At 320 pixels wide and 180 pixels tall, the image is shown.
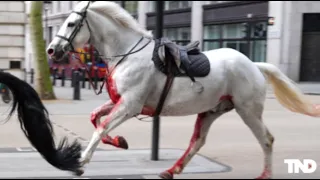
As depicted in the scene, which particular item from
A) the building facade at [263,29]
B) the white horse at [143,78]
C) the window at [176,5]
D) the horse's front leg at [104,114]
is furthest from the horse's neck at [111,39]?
the window at [176,5]

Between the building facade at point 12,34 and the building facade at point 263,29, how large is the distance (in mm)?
7161

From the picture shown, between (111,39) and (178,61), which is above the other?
(111,39)

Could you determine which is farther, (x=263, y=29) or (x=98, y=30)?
(x=263, y=29)

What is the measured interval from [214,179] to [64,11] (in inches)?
2246

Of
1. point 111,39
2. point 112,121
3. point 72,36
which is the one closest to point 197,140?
point 112,121

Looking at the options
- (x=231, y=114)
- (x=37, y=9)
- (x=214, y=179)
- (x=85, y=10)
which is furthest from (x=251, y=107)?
(x=37, y=9)

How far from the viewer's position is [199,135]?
6520 mm

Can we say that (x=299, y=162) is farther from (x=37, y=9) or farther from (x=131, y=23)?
(x=37, y=9)

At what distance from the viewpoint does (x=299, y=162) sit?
305 inches

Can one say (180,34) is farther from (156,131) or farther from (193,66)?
(193,66)

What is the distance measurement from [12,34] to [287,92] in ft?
57.2

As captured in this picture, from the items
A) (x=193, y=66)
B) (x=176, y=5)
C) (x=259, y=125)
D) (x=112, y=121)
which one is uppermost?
(x=176, y=5)

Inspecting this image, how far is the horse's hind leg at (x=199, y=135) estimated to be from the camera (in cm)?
637

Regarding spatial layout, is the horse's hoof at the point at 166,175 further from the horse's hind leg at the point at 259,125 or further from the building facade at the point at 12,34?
the building facade at the point at 12,34
